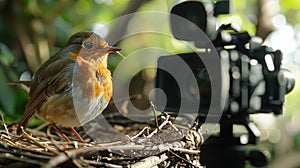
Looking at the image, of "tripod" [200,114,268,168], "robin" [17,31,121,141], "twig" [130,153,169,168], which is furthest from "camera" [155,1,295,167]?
"twig" [130,153,169,168]

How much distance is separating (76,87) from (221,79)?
0.20 m

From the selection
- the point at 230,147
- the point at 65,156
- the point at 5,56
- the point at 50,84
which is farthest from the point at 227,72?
the point at 5,56

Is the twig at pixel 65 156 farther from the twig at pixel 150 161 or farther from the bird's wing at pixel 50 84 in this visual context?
the bird's wing at pixel 50 84

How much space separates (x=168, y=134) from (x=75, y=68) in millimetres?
157

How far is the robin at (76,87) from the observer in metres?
0.63

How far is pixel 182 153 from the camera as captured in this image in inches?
19.4

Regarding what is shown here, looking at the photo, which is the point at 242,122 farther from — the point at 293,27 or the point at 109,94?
the point at 293,27

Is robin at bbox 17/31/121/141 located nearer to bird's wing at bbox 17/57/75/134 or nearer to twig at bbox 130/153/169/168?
bird's wing at bbox 17/57/75/134

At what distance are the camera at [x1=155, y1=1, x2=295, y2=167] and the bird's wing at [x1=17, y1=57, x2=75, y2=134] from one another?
0.16 metres

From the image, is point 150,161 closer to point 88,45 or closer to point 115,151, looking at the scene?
point 115,151

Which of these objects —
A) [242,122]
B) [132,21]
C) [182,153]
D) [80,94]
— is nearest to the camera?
[182,153]

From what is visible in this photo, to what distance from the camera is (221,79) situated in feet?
2.24

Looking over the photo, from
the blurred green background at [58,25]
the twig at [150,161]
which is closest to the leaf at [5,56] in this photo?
the blurred green background at [58,25]

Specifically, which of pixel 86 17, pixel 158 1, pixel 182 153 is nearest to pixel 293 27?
pixel 158 1
